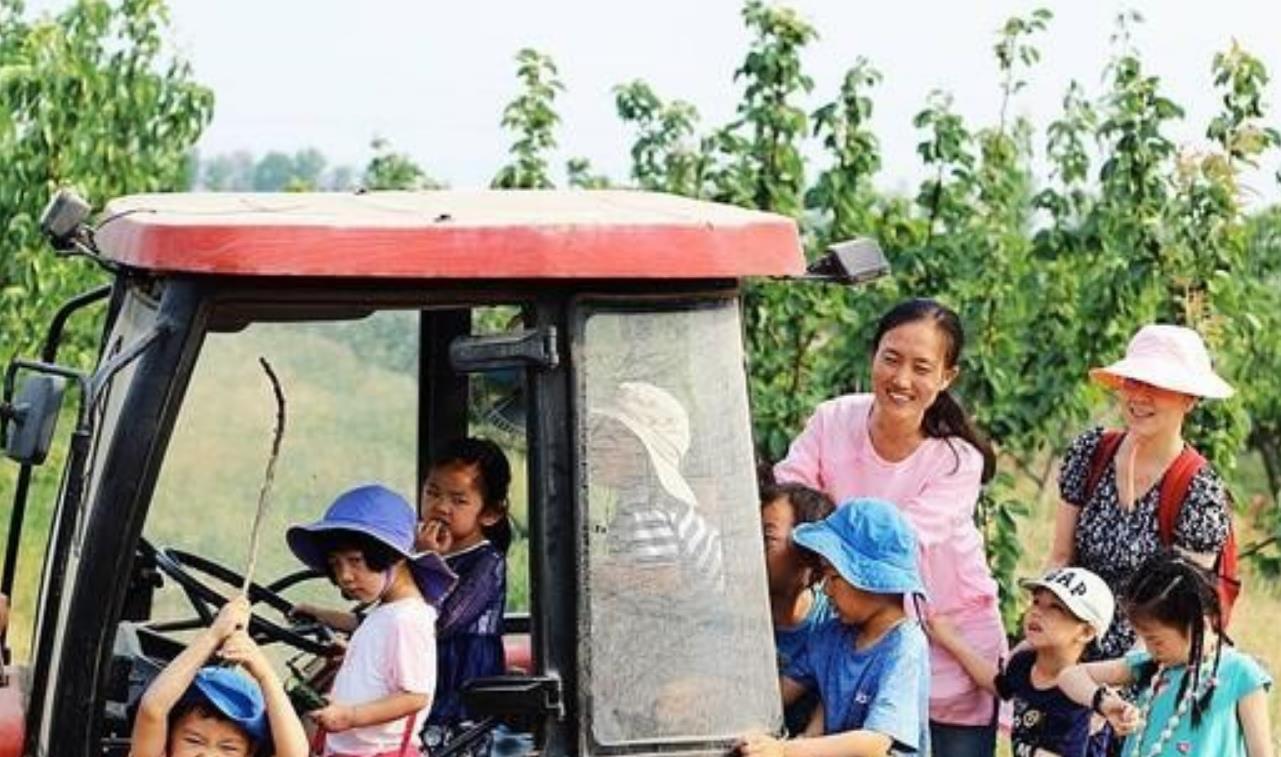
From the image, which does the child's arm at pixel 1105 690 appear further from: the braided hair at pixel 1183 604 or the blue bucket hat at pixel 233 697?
the blue bucket hat at pixel 233 697

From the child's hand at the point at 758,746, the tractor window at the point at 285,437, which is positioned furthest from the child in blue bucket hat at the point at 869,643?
the tractor window at the point at 285,437

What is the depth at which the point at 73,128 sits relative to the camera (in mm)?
14766

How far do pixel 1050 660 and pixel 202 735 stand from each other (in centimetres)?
181

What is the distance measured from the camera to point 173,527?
25.8ft

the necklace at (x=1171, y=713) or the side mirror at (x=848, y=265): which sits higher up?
the side mirror at (x=848, y=265)

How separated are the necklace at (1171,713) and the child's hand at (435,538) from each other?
1.42 m

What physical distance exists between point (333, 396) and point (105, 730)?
642 centimetres

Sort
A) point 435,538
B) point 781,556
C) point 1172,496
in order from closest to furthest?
point 435,538, point 781,556, point 1172,496

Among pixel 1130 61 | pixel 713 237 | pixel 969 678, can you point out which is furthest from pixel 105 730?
pixel 1130 61

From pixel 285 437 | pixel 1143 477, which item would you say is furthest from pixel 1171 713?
pixel 285 437

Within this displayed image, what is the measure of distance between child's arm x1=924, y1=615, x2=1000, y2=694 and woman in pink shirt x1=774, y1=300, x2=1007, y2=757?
0.02 metres

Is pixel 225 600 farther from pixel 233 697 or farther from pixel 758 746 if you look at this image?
pixel 758 746

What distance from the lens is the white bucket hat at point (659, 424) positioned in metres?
4.94

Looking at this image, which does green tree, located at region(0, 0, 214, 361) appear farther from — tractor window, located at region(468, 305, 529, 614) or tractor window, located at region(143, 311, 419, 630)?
tractor window, located at region(468, 305, 529, 614)
